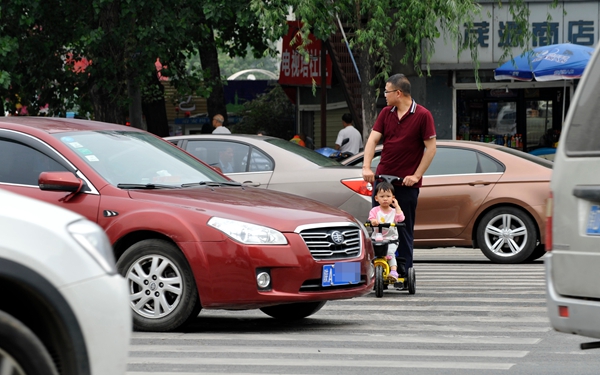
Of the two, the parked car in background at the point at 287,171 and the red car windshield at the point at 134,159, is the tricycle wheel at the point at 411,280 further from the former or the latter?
the parked car in background at the point at 287,171

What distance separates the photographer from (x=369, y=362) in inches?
256

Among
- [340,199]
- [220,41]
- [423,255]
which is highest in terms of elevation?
[220,41]

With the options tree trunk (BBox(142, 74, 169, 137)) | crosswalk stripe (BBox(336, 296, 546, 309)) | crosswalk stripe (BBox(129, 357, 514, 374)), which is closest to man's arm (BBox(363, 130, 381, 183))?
crosswalk stripe (BBox(336, 296, 546, 309))

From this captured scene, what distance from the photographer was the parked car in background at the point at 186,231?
7.27 metres

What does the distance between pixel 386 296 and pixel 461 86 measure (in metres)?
14.2

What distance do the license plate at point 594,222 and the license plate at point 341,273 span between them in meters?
2.78

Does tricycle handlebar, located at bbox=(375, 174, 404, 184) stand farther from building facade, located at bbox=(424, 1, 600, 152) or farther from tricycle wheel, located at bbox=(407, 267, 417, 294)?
building facade, located at bbox=(424, 1, 600, 152)

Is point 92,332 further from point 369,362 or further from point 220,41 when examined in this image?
point 220,41

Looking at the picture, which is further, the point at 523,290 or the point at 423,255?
the point at 423,255

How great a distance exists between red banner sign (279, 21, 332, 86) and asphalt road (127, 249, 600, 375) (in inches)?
758

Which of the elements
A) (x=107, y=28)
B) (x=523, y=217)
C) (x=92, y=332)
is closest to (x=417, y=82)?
(x=107, y=28)

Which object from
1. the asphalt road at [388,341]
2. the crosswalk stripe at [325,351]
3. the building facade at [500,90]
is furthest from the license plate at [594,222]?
the building facade at [500,90]

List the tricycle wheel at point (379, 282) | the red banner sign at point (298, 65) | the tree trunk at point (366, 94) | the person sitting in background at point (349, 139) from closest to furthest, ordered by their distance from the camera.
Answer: the tricycle wheel at point (379, 282), the tree trunk at point (366, 94), the person sitting in background at point (349, 139), the red banner sign at point (298, 65)

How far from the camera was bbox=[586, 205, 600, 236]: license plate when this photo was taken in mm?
4984
